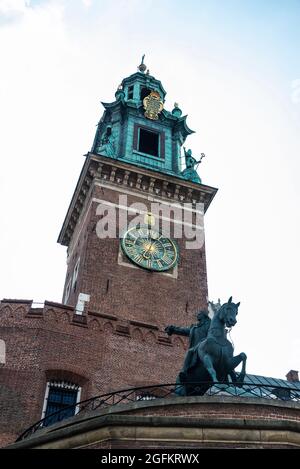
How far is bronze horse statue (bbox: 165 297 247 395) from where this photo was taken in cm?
1565

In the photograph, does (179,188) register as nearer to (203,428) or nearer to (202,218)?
(202,218)

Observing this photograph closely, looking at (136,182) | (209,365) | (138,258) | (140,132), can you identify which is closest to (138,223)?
(138,258)

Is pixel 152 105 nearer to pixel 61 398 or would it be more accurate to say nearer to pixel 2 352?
pixel 2 352

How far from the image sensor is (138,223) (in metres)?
31.5

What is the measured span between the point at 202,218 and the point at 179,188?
215cm

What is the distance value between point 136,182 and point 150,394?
1408 cm

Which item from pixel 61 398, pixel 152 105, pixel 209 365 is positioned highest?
pixel 152 105

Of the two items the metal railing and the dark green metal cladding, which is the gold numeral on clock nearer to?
the dark green metal cladding

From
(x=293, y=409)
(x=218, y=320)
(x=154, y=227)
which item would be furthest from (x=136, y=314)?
(x=293, y=409)

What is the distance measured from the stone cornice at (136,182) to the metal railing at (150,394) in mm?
13818

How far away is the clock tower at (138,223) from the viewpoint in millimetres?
28266

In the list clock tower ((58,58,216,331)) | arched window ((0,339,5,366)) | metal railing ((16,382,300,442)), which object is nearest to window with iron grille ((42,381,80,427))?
metal railing ((16,382,300,442))

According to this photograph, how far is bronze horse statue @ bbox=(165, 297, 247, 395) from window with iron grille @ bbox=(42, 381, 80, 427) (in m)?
6.11

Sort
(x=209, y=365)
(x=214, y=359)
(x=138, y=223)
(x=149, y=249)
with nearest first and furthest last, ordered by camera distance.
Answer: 1. (x=209, y=365)
2. (x=214, y=359)
3. (x=149, y=249)
4. (x=138, y=223)
